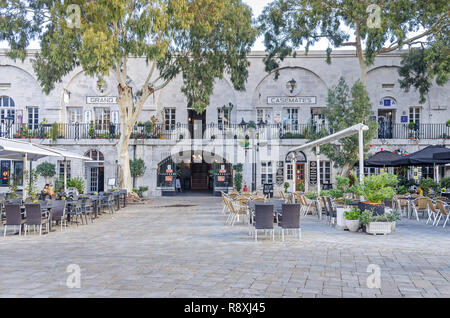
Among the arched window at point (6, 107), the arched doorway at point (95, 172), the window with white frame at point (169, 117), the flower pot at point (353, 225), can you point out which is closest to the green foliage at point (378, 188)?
the flower pot at point (353, 225)

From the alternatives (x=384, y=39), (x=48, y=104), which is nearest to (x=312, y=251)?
(x=384, y=39)

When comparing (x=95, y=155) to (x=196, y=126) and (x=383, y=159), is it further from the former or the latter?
(x=383, y=159)

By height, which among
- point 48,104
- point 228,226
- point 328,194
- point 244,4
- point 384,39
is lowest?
point 228,226

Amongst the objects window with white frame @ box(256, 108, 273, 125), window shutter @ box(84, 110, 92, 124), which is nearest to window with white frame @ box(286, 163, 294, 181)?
window with white frame @ box(256, 108, 273, 125)

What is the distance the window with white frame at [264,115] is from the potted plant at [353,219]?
14.9 metres

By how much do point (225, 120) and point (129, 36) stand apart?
969 cm

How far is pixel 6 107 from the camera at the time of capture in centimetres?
2397

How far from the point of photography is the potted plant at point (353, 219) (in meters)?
9.27

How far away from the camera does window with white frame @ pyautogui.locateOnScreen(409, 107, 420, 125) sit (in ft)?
78.1

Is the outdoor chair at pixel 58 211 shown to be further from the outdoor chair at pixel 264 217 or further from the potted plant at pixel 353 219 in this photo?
the potted plant at pixel 353 219

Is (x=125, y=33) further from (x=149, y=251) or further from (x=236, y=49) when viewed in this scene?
(x=149, y=251)
